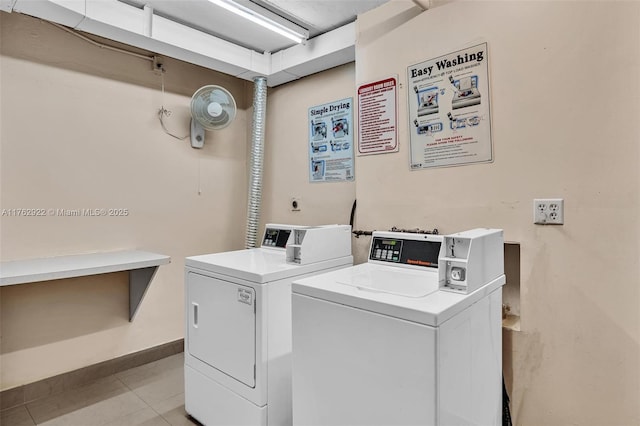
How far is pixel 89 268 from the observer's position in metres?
2.15

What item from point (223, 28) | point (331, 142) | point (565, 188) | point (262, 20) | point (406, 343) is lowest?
point (406, 343)

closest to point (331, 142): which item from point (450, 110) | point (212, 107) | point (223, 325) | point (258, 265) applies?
point (212, 107)

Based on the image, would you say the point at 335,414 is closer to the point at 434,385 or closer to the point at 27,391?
the point at 434,385

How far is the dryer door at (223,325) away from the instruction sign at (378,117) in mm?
1229

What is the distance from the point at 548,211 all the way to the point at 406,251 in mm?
692

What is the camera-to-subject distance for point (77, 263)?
227cm

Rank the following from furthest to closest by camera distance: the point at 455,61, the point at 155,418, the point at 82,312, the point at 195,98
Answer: the point at 195,98 → the point at 82,312 → the point at 155,418 → the point at 455,61

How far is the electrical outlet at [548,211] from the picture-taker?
165cm

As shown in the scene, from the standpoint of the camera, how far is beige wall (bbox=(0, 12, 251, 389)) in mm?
2312

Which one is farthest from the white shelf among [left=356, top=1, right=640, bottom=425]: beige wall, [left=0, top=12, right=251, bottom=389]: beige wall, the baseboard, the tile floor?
[left=356, top=1, right=640, bottom=425]: beige wall

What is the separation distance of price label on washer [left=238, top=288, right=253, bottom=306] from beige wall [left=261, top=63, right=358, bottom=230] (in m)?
1.22

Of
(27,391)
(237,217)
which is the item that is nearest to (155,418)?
(27,391)

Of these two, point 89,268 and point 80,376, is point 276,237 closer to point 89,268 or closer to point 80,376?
point 89,268

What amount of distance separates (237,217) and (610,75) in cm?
297
